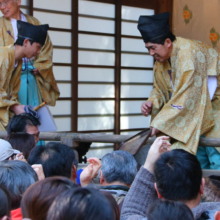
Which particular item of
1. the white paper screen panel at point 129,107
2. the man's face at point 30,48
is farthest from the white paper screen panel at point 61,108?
the man's face at point 30,48

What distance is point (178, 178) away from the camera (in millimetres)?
1644

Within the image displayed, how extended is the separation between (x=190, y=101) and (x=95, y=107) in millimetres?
2995

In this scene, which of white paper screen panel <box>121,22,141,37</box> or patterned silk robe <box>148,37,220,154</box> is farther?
white paper screen panel <box>121,22,141,37</box>

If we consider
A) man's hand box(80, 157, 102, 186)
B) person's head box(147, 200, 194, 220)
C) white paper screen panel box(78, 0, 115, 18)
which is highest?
white paper screen panel box(78, 0, 115, 18)

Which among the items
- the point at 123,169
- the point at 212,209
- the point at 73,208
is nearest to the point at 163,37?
the point at 123,169

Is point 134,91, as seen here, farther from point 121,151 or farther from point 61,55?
point 121,151

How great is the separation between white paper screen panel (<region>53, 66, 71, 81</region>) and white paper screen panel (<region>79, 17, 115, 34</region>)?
0.66m

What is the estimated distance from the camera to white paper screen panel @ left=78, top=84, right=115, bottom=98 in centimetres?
633

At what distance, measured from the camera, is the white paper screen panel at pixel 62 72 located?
6.07 meters

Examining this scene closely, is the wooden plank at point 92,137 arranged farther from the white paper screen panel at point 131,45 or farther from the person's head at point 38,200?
the white paper screen panel at point 131,45

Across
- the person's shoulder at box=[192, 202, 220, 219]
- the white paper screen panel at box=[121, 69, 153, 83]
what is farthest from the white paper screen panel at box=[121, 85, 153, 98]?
the person's shoulder at box=[192, 202, 220, 219]

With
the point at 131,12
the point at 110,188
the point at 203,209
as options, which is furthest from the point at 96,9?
the point at 203,209

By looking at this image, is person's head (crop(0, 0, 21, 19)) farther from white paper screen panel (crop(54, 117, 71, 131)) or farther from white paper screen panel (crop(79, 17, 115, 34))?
white paper screen panel (crop(54, 117, 71, 131))

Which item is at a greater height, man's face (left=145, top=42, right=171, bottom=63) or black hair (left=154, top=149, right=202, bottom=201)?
man's face (left=145, top=42, right=171, bottom=63)
